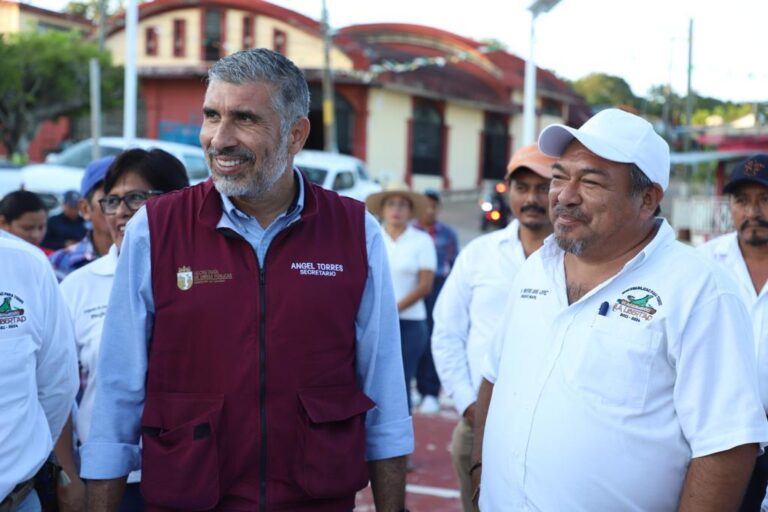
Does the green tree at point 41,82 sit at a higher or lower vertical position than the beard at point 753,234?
higher

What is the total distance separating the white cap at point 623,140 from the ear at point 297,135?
811 millimetres

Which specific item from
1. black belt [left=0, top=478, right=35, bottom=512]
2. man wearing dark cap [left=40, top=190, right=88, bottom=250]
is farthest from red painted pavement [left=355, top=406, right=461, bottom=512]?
man wearing dark cap [left=40, top=190, right=88, bottom=250]

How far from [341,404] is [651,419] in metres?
0.95

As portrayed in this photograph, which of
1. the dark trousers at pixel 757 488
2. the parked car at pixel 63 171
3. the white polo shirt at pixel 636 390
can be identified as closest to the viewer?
the white polo shirt at pixel 636 390

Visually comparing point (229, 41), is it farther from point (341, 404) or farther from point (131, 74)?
point (341, 404)

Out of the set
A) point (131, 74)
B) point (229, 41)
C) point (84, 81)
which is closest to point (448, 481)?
point (131, 74)

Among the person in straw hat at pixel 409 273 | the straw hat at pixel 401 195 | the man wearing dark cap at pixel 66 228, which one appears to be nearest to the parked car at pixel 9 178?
the man wearing dark cap at pixel 66 228

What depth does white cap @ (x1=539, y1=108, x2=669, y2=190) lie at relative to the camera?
296cm

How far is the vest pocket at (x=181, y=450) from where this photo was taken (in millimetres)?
2758

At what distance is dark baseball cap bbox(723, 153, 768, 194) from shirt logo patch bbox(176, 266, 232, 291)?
264 cm

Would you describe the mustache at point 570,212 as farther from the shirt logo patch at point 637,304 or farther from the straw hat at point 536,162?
the straw hat at point 536,162

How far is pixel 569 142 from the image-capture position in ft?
10.3

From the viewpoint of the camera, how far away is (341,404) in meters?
2.96

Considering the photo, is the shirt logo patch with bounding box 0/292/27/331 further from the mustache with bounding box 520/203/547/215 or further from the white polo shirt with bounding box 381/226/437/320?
the white polo shirt with bounding box 381/226/437/320
